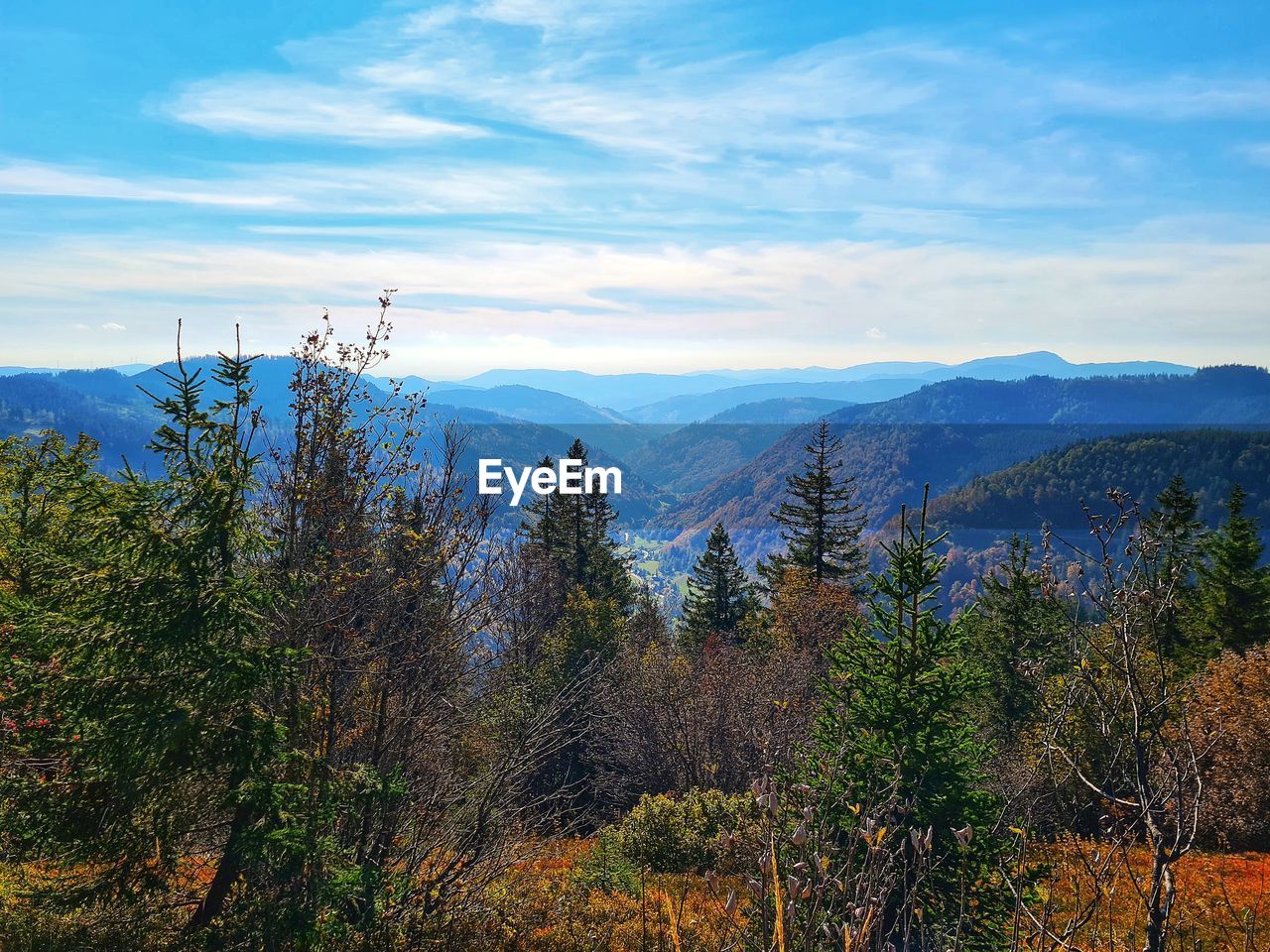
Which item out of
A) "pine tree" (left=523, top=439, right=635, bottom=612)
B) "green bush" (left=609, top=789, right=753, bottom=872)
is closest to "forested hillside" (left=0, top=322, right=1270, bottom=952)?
"green bush" (left=609, top=789, right=753, bottom=872)

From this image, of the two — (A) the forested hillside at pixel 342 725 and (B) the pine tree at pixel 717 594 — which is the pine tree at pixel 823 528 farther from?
(A) the forested hillside at pixel 342 725

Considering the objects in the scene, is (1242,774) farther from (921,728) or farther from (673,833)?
(921,728)

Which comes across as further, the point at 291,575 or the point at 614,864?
the point at 614,864

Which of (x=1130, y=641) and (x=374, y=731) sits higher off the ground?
(x=1130, y=641)

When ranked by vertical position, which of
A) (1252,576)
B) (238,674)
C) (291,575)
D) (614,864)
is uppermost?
(291,575)

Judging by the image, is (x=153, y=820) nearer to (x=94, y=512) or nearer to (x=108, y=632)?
(x=108, y=632)

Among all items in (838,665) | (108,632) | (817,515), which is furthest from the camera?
(817,515)

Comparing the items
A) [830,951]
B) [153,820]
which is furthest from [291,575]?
[830,951]
